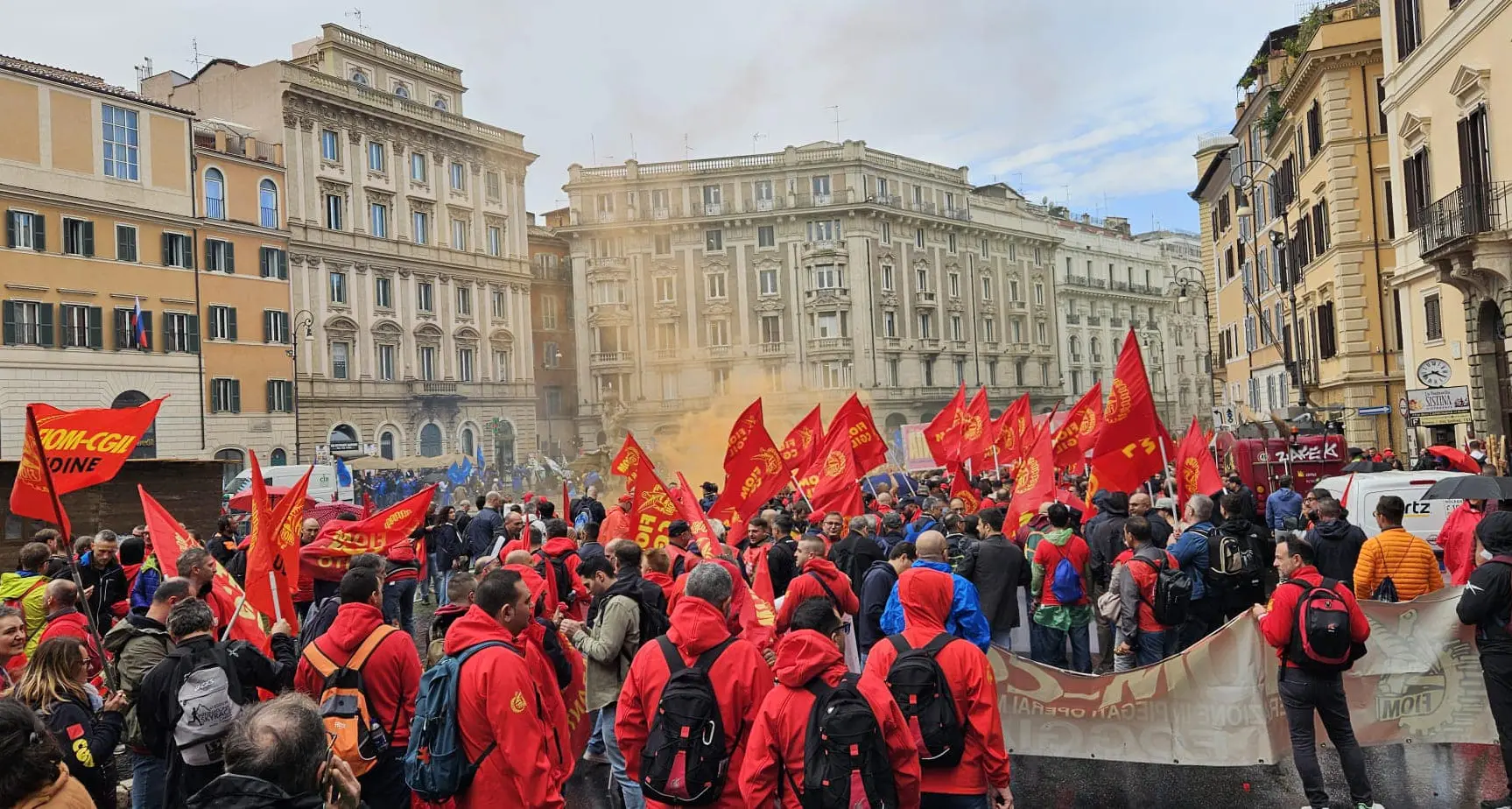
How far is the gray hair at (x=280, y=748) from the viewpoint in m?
3.12

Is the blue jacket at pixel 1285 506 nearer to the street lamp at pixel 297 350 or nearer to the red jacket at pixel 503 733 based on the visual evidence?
the red jacket at pixel 503 733

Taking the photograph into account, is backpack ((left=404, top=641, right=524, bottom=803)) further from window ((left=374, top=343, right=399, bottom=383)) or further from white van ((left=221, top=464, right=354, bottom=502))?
window ((left=374, top=343, right=399, bottom=383))

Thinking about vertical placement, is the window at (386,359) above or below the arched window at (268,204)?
below

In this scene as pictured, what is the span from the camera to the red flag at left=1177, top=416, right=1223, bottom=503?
14.4 m

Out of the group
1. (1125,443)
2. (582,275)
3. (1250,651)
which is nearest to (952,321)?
(582,275)

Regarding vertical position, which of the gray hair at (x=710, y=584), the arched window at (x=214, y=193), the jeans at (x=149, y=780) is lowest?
the jeans at (x=149, y=780)

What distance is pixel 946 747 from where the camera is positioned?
196 inches

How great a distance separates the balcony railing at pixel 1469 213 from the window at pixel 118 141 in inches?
1592

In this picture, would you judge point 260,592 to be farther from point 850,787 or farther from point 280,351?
point 280,351

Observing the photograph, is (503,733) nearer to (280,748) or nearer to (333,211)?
(280,748)

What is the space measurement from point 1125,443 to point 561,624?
7127 millimetres

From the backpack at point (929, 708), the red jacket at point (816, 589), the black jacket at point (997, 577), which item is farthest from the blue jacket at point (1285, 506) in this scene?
the backpack at point (929, 708)

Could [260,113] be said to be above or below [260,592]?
above

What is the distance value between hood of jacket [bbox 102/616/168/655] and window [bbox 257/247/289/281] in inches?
1695
